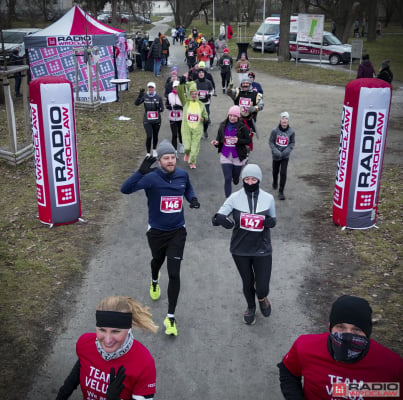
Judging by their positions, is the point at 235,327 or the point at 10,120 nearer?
the point at 235,327

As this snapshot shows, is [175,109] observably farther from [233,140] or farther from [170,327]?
[170,327]

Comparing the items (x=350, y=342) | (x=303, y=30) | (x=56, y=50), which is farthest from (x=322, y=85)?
(x=350, y=342)

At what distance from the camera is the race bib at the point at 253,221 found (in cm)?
594

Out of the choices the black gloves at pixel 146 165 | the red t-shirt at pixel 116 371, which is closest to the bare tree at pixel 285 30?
the black gloves at pixel 146 165

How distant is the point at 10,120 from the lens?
12945mm

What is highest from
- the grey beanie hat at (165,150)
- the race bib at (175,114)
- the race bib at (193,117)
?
the grey beanie hat at (165,150)

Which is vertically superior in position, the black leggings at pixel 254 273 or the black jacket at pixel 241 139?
the black jacket at pixel 241 139

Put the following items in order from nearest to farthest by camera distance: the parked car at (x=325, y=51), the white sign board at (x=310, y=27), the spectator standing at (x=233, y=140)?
the spectator standing at (x=233, y=140) < the white sign board at (x=310, y=27) < the parked car at (x=325, y=51)

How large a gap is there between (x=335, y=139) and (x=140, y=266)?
972 cm

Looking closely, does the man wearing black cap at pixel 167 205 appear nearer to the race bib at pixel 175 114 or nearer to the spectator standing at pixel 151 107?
the spectator standing at pixel 151 107

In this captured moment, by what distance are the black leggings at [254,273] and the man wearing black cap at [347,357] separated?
2.75m

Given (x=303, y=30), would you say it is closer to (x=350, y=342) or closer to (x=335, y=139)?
(x=335, y=139)

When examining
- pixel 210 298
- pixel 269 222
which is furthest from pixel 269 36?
pixel 269 222

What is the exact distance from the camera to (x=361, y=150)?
29.2 feet
